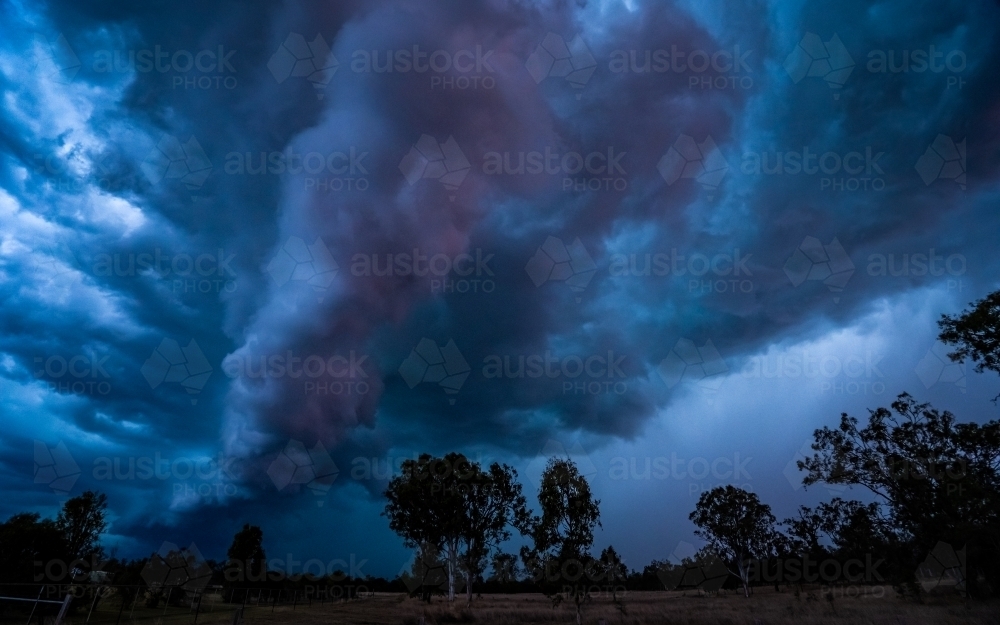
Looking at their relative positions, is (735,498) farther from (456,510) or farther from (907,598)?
(456,510)

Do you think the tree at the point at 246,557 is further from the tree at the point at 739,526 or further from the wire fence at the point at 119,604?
the tree at the point at 739,526

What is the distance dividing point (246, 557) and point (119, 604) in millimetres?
22767

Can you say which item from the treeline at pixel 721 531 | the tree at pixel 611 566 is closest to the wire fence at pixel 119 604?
the treeline at pixel 721 531

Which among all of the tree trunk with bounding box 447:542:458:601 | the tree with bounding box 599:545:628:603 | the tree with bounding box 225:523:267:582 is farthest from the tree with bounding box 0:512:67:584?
the tree with bounding box 599:545:628:603

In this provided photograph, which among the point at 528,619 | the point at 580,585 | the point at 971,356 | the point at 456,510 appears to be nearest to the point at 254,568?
the point at 456,510

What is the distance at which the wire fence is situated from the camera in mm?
25384

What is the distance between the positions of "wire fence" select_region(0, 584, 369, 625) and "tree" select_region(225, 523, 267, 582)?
14.0 ft

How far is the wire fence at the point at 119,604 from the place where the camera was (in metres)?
25.4

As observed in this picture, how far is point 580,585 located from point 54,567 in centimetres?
5192

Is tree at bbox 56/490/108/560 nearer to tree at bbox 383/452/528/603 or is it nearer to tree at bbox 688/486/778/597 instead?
tree at bbox 383/452/528/603

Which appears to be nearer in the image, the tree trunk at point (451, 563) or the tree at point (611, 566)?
the tree at point (611, 566)

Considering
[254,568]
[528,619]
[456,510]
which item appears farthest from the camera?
[254,568]

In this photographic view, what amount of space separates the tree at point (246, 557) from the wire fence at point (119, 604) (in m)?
4.28

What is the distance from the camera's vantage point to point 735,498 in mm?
75625
